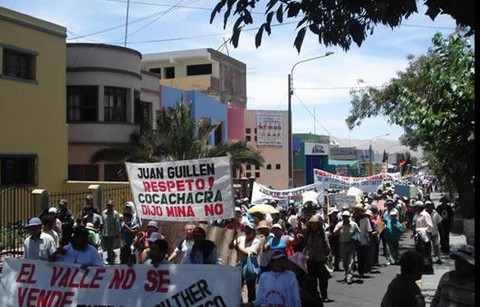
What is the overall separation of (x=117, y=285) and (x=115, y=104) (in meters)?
20.5

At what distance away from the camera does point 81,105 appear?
84.6 ft

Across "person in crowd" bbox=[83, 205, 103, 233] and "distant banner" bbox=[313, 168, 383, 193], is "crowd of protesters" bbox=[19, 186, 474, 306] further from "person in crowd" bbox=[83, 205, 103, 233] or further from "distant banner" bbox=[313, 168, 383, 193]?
"distant banner" bbox=[313, 168, 383, 193]

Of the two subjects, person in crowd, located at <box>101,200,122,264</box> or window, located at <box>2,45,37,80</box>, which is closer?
person in crowd, located at <box>101,200,122,264</box>

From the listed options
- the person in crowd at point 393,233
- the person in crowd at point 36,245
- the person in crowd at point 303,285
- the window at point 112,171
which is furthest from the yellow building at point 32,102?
the person in crowd at point 303,285

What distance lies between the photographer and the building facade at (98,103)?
83.1 ft

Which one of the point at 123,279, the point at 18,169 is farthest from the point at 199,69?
the point at 123,279

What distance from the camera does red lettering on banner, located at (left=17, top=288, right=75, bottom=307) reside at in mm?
6574

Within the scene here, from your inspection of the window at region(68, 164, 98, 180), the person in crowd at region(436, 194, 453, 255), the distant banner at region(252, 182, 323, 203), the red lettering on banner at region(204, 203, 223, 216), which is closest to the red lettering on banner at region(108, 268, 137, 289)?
the red lettering on banner at region(204, 203, 223, 216)

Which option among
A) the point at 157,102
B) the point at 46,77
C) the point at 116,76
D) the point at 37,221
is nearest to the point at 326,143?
the point at 157,102

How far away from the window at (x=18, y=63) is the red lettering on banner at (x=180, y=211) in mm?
14338

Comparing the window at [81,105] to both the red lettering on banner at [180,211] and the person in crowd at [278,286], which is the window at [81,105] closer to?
the red lettering on banner at [180,211]

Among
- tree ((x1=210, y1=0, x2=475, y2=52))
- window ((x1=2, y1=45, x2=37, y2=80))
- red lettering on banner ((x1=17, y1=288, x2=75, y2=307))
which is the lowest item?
red lettering on banner ((x1=17, y1=288, x2=75, y2=307))

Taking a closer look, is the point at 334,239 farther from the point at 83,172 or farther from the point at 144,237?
the point at 83,172

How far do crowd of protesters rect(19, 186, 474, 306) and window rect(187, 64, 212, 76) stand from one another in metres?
32.5
